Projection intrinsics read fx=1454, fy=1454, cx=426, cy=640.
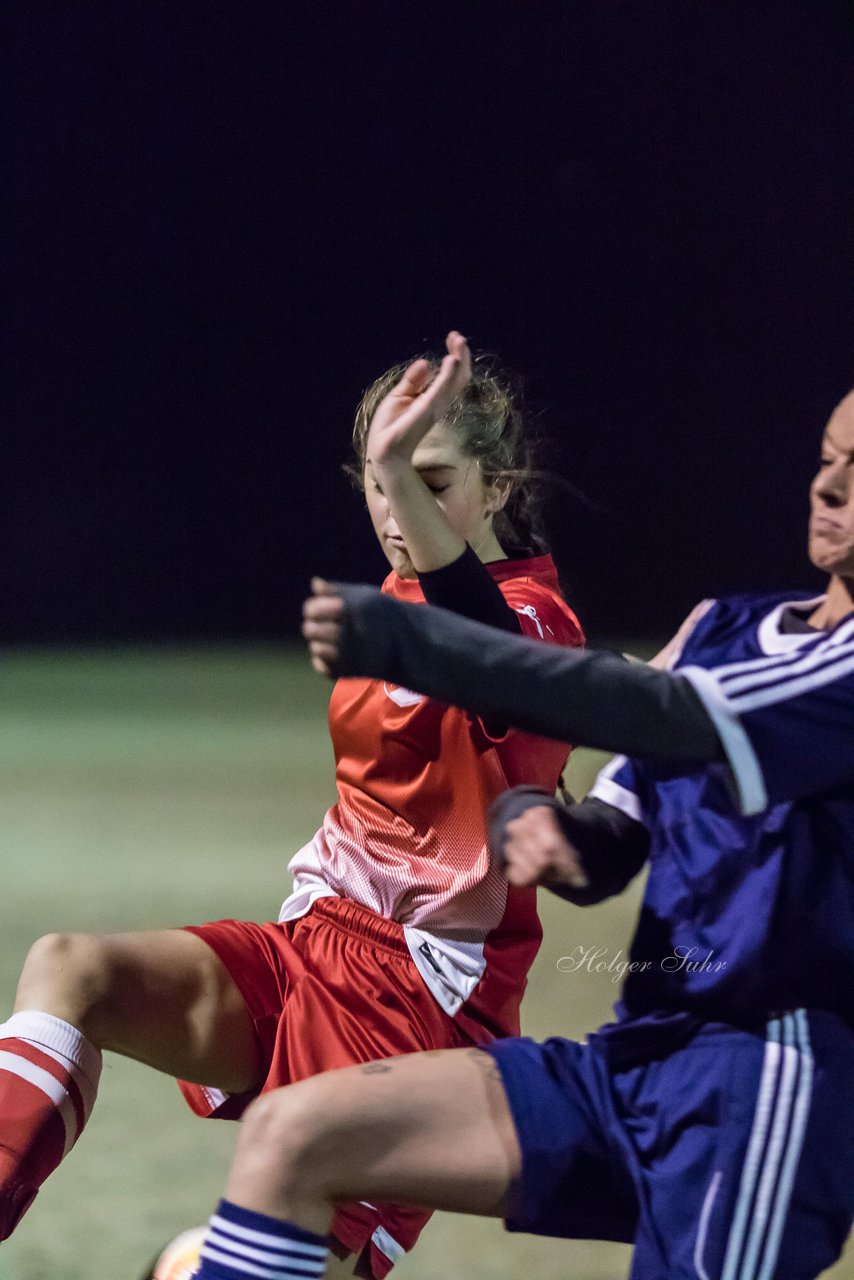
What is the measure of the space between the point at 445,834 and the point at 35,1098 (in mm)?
512

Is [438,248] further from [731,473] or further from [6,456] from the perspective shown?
[6,456]

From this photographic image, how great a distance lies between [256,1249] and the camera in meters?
1.09

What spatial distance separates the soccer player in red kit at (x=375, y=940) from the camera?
57.0 inches

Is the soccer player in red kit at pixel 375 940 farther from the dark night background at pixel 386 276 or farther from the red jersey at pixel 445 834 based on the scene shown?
the dark night background at pixel 386 276

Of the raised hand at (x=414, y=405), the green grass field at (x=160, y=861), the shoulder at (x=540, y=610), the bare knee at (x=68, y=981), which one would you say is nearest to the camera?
the raised hand at (x=414, y=405)

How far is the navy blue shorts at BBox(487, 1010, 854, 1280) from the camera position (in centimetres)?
108

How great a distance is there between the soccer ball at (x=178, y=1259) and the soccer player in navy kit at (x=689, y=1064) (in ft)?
1.69

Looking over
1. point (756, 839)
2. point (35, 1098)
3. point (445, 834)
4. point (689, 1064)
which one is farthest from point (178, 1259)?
point (756, 839)

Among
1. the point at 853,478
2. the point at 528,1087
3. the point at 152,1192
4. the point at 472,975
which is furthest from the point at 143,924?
the point at 853,478

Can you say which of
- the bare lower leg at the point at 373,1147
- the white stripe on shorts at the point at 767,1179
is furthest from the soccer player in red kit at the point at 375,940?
the white stripe on shorts at the point at 767,1179

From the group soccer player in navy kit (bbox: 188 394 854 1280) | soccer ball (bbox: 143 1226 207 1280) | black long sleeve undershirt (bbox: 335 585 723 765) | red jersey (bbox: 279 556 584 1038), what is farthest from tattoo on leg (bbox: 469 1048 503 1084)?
soccer ball (bbox: 143 1226 207 1280)

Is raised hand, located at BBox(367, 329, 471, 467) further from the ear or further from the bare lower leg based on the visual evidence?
the bare lower leg

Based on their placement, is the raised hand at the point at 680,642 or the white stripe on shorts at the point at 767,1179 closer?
the white stripe on shorts at the point at 767,1179

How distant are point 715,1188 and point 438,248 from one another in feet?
16.0
